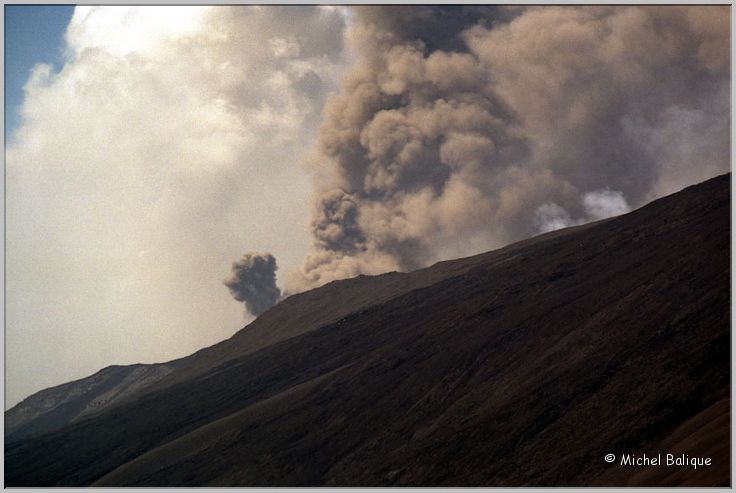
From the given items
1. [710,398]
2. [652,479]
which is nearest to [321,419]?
[710,398]

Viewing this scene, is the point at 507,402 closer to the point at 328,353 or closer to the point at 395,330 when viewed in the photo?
the point at 395,330

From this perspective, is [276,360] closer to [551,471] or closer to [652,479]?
[551,471]

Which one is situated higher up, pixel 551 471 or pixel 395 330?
pixel 395 330

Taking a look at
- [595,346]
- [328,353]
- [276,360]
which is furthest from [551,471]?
[276,360]

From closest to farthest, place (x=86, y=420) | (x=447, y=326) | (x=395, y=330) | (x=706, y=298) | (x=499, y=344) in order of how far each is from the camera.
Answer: (x=706, y=298)
(x=499, y=344)
(x=447, y=326)
(x=395, y=330)
(x=86, y=420)

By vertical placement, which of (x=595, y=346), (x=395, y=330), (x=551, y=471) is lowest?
(x=551, y=471)

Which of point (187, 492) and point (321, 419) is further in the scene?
point (321, 419)

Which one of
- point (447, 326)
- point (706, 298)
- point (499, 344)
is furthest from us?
point (447, 326)
